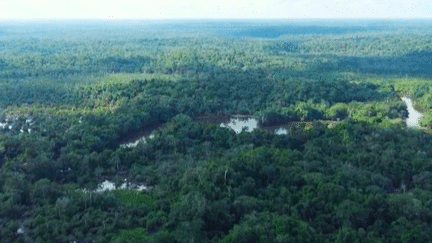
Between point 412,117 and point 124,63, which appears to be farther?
point 124,63

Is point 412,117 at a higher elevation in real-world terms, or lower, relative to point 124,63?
lower

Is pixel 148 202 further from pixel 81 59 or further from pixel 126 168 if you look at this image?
pixel 81 59

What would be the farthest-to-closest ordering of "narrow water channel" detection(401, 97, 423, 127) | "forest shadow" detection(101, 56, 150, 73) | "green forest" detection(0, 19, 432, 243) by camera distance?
1. "forest shadow" detection(101, 56, 150, 73)
2. "narrow water channel" detection(401, 97, 423, 127)
3. "green forest" detection(0, 19, 432, 243)

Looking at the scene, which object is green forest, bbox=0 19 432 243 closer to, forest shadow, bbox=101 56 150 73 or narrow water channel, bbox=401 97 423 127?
narrow water channel, bbox=401 97 423 127

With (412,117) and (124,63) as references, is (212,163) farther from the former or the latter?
(124,63)

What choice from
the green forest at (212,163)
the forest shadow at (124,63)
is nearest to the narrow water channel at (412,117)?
the green forest at (212,163)

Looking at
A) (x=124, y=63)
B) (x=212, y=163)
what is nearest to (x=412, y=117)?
(x=212, y=163)

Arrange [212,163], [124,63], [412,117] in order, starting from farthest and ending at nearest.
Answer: [124,63] → [412,117] → [212,163]

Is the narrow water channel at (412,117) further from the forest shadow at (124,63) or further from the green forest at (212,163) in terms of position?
the forest shadow at (124,63)

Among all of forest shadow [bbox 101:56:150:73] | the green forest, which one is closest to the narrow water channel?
the green forest
